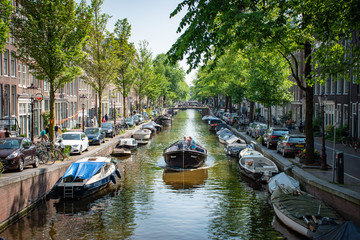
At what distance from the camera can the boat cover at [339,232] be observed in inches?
450

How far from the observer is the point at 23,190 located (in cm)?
1669

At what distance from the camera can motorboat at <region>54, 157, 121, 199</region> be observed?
19219 mm

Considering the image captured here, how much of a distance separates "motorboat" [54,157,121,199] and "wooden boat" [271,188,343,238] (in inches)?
361

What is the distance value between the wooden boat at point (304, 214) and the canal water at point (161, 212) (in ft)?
2.36

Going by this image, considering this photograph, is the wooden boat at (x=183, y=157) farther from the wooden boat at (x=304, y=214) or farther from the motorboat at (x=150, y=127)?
the motorboat at (x=150, y=127)

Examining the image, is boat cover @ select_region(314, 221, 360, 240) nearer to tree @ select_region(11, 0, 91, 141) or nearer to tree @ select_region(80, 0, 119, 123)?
tree @ select_region(11, 0, 91, 141)

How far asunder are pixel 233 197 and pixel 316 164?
5.50 metres

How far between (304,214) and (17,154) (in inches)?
510

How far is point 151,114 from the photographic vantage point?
8181 centimetres

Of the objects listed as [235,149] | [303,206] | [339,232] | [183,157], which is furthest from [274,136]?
[339,232]

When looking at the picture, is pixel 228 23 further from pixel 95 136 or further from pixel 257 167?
pixel 95 136

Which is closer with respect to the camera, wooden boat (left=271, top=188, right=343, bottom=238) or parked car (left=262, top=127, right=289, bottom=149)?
wooden boat (left=271, top=188, right=343, bottom=238)

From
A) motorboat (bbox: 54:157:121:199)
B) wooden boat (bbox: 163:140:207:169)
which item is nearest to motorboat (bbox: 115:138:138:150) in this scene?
wooden boat (bbox: 163:140:207:169)

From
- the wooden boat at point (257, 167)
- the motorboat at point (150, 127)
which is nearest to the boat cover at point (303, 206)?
the wooden boat at point (257, 167)
